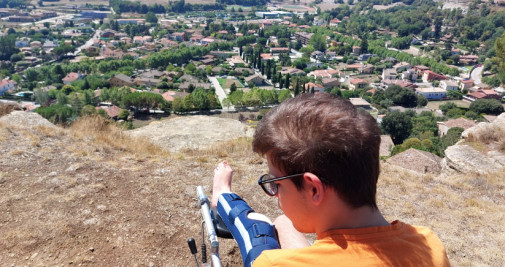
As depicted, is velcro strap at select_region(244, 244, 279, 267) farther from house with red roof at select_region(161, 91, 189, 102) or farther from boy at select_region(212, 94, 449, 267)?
house with red roof at select_region(161, 91, 189, 102)

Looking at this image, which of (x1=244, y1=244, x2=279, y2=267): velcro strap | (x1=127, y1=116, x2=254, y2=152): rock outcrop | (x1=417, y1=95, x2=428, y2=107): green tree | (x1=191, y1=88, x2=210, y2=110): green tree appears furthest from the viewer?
(x1=417, y1=95, x2=428, y2=107): green tree

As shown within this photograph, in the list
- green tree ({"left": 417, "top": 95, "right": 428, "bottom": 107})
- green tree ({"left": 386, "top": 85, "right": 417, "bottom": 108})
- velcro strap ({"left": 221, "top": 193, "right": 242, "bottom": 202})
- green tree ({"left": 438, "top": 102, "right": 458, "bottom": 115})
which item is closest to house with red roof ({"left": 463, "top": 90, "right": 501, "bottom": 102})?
green tree ({"left": 438, "top": 102, "right": 458, "bottom": 115})

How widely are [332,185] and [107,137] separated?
4.75m

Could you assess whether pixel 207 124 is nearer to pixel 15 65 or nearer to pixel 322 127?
pixel 322 127

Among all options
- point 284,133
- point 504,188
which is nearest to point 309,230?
point 284,133

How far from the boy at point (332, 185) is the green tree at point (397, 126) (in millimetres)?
20066

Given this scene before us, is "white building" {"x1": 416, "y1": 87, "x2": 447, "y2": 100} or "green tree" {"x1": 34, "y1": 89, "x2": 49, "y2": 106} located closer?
"green tree" {"x1": 34, "y1": 89, "x2": 49, "y2": 106}

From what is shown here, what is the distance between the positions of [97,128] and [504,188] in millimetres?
5834

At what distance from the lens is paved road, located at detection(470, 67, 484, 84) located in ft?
123

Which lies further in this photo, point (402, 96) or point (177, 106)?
point (402, 96)

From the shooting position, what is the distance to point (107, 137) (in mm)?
5098

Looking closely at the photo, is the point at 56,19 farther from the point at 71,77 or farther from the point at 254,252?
the point at 254,252

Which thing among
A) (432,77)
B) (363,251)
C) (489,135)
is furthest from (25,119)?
(432,77)

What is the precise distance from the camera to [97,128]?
222 inches
